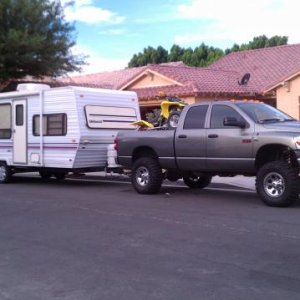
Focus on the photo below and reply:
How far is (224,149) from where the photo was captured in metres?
11.4

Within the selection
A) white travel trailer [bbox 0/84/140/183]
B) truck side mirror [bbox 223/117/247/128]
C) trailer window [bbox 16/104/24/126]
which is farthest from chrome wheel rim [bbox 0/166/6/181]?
truck side mirror [bbox 223/117/247/128]

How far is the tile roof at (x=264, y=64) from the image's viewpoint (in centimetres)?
2952

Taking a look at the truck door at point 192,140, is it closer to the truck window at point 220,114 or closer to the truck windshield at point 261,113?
the truck window at point 220,114

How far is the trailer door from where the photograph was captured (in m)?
16.1

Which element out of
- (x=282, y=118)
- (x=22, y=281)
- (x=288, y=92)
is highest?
(x=288, y=92)

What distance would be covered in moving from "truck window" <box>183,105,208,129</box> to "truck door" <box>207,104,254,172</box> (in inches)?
9.1

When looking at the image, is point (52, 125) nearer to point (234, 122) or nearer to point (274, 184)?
point (234, 122)

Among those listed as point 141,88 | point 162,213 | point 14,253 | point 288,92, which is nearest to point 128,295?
point 14,253

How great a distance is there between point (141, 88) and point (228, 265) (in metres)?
24.7

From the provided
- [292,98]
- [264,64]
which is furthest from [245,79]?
[292,98]

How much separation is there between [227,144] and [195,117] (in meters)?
1.18

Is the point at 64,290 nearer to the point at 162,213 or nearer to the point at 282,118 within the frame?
the point at 162,213

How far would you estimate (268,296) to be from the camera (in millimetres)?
5480

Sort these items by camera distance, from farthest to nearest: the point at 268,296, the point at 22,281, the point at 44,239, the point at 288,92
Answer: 1. the point at 288,92
2. the point at 44,239
3. the point at 22,281
4. the point at 268,296
